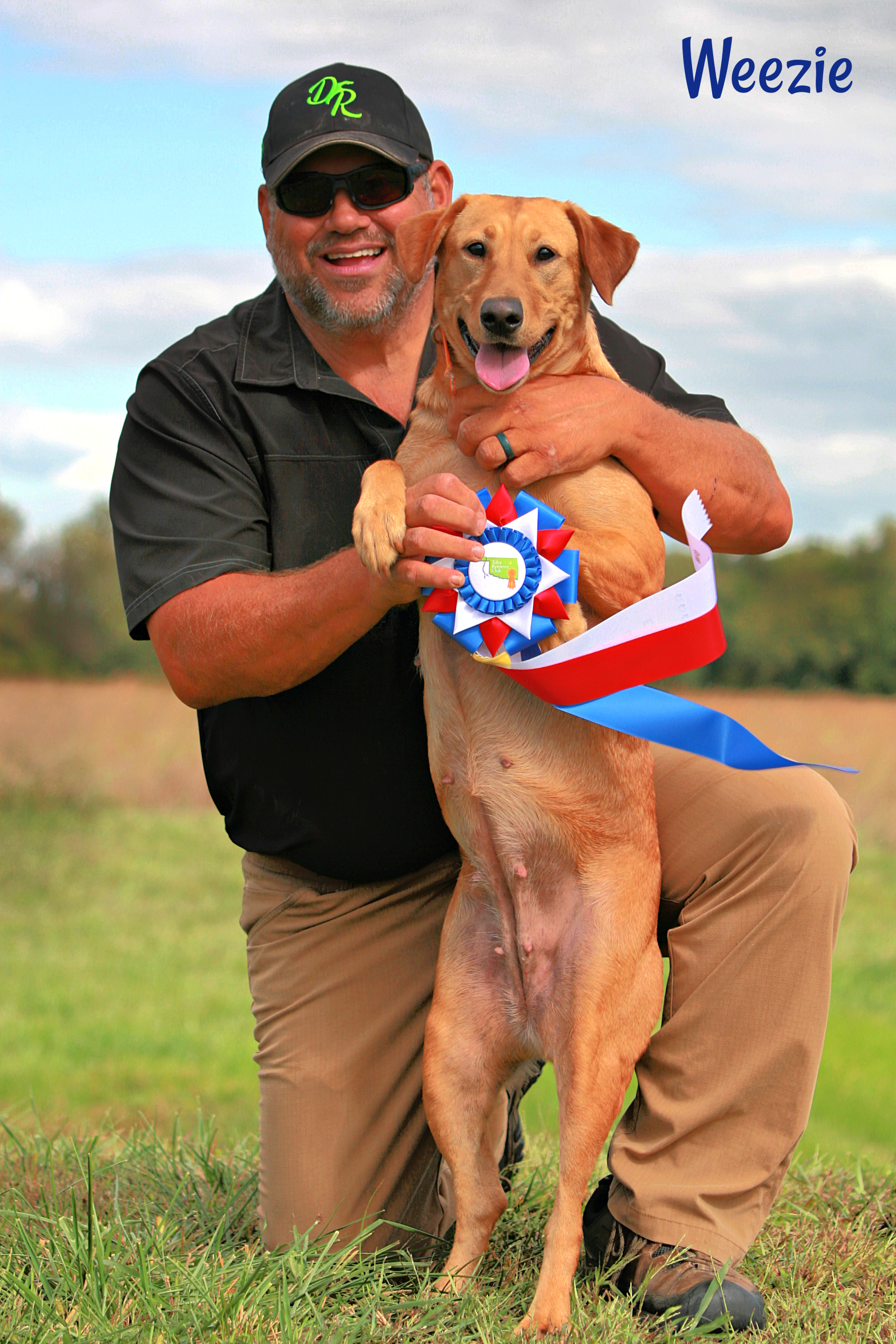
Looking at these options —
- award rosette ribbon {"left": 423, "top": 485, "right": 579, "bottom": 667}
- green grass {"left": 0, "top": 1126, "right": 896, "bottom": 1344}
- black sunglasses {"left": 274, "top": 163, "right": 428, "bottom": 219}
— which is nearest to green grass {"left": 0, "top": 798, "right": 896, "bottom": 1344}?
green grass {"left": 0, "top": 1126, "right": 896, "bottom": 1344}

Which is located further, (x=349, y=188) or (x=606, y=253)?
(x=349, y=188)

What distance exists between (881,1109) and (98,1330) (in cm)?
483

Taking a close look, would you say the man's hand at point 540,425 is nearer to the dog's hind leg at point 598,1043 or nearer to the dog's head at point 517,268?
the dog's head at point 517,268

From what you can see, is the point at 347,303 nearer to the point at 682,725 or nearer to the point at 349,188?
the point at 349,188

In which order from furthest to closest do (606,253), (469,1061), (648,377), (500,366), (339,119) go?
(648,377)
(339,119)
(606,253)
(500,366)
(469,1061)

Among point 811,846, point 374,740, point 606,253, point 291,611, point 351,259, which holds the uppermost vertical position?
point 351,259

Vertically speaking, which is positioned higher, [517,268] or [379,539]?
[517,268]

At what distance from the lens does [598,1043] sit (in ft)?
8.18

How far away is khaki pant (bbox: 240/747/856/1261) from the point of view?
2.52 meters

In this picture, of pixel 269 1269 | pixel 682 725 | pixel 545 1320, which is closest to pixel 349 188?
pixel 682 725

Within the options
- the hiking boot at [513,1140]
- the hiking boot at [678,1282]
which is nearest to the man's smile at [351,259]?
the hiking boot at [513,1140]

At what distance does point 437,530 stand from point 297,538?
0.75m

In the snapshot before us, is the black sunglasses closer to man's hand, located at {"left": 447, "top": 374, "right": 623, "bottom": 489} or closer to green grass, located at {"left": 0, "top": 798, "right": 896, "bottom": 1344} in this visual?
man's hand, located at {"left": 447, "top": 374, "right": 623, "bottom": 489}

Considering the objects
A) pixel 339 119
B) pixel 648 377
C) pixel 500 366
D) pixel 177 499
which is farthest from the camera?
pixel 648 377
